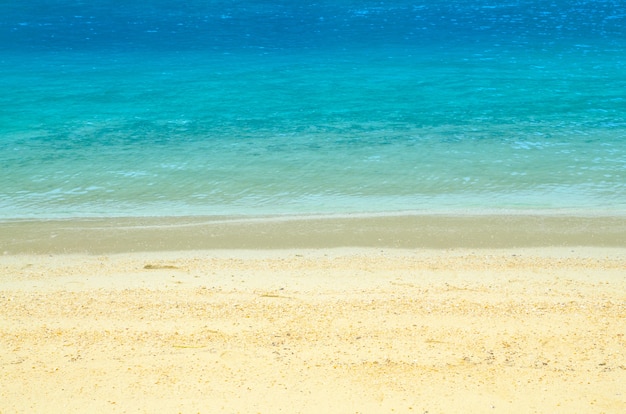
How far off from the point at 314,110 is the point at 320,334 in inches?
425

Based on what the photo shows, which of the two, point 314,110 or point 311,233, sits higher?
point 311,233

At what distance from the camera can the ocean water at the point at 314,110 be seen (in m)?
10.9

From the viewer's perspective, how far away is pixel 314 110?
53.3 ft

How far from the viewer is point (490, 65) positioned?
20.3 m

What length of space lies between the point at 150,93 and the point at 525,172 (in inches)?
405

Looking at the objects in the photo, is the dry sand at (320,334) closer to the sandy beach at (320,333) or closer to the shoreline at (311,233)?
the sandy beach at (320,333)

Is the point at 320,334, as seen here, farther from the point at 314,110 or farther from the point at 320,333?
the point at 314,110

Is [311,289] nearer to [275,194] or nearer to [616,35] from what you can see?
[275,194]

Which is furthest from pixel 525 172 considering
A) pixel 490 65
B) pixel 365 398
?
pixel 490 65

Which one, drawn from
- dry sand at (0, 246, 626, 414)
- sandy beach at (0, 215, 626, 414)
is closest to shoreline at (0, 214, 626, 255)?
sandy beach at (0, 215, 626, 414)

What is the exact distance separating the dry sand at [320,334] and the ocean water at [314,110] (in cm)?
236

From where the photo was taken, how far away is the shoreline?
8750 mm

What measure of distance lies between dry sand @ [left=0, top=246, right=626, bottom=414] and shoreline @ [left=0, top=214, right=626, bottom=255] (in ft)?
1.56

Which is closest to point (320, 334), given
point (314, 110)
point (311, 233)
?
point (311, 233)
